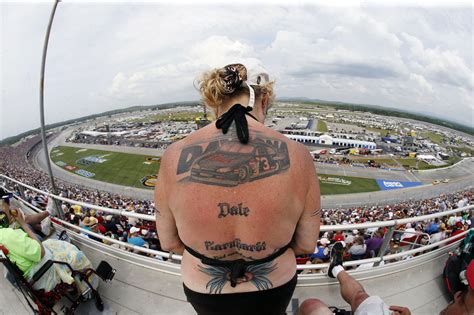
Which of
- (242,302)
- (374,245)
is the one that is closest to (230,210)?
(242,302)

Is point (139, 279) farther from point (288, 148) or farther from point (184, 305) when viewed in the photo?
point (288, 148)

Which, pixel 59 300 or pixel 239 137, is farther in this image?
pixel 59 300

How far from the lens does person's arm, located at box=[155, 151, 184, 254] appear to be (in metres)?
1.47

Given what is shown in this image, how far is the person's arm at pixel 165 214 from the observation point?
57.7 inches

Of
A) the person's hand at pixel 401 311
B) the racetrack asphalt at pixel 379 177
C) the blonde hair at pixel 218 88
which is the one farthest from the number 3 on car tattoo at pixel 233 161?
the racetrack asphalt at pixel 379 177

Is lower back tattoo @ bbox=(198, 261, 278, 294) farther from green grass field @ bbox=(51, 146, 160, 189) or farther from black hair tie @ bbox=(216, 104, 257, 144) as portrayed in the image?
green grass field @ bbox=(51, 146, 160, 189)

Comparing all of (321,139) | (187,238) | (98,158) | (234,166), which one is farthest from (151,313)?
(321,139)

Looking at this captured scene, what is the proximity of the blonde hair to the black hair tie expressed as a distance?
12 cm

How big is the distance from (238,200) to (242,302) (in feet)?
2.35

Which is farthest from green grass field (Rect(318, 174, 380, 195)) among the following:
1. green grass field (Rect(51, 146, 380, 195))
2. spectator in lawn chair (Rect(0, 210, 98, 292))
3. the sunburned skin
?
the sunburned skin

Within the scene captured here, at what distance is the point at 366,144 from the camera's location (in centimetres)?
5722

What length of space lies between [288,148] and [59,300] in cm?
310

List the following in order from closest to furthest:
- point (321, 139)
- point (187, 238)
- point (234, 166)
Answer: point (234, 166) → point (187, 238) → point (321, 139)

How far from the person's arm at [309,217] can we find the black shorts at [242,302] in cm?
27
